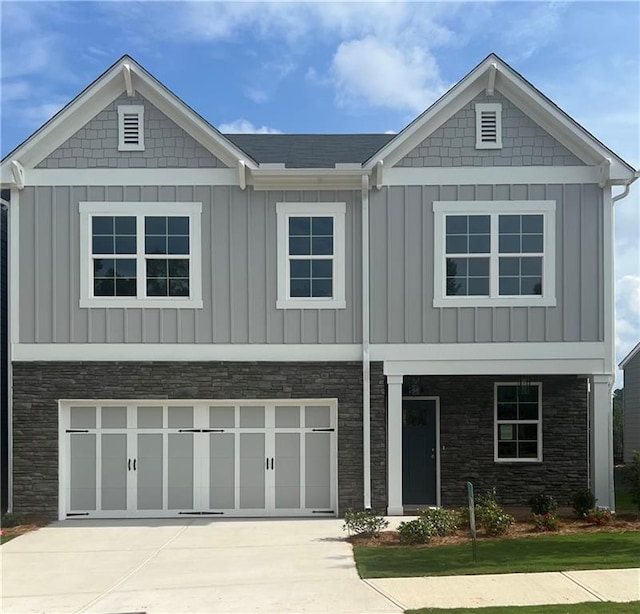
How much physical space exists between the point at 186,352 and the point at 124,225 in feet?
8.84

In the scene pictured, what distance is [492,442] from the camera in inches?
551

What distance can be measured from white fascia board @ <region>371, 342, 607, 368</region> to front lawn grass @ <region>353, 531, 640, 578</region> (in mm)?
3408

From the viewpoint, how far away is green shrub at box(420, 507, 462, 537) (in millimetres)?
10547

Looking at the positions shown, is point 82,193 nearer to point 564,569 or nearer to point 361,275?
point 361,275

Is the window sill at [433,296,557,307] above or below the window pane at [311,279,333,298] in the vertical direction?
below

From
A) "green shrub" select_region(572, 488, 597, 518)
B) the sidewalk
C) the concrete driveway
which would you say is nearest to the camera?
the sidewalk

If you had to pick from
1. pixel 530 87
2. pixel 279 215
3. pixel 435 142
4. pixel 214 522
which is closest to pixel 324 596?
pixel 214 522

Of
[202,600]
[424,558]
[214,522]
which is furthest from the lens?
[214,522]

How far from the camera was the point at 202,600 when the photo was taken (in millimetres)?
7836

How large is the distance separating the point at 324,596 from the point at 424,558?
6.69ft

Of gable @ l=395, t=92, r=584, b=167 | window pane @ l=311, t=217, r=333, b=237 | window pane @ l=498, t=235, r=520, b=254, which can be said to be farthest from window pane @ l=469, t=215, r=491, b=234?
window pane @ l=311, t=217, r=333, b=237

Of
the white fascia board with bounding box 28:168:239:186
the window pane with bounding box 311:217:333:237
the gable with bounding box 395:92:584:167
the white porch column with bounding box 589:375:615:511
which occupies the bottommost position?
the white porch column with bounding box 589:375:615:511

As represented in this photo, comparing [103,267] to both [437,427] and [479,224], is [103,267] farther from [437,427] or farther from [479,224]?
[437,427]

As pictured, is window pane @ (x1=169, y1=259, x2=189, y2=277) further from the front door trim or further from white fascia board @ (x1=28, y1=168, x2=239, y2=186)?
the front door trim
